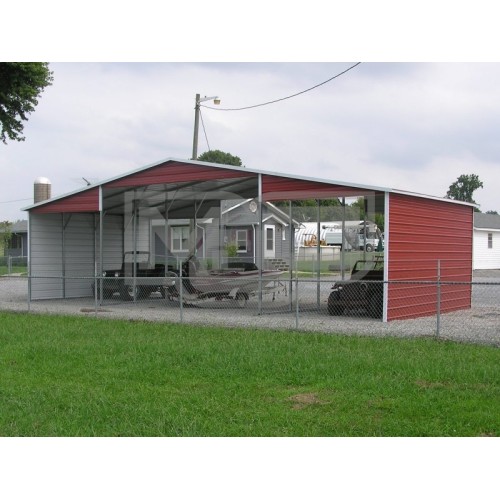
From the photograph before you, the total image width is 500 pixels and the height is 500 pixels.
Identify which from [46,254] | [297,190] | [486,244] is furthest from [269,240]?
[297,190]

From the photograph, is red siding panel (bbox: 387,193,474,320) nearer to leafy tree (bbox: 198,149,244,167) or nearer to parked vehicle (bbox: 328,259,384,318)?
parked vehicle (bbox: 328,259,384,318)

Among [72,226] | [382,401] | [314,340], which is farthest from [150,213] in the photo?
[382,401]

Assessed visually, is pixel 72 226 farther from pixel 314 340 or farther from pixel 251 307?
pixel 314 340

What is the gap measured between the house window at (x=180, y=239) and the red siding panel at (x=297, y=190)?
9.15 meters

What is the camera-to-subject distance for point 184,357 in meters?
9.81

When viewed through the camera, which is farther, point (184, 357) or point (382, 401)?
point (184, 357)

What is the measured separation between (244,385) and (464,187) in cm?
8978

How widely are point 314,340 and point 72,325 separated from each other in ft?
17.5

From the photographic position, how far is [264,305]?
1853 cm

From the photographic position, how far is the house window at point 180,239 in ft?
81.9

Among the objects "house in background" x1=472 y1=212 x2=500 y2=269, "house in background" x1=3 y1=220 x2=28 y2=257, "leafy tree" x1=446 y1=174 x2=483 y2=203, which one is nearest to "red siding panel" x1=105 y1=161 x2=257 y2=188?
"house in background" x1=472 y1=212 x2=500 y2=269

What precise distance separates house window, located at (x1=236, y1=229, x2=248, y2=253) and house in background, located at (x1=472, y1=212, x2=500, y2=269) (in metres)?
18.1

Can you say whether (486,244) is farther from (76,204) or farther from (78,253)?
(76,204)

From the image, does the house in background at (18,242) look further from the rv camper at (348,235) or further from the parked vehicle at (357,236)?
the parked vehicle at (357,236)
